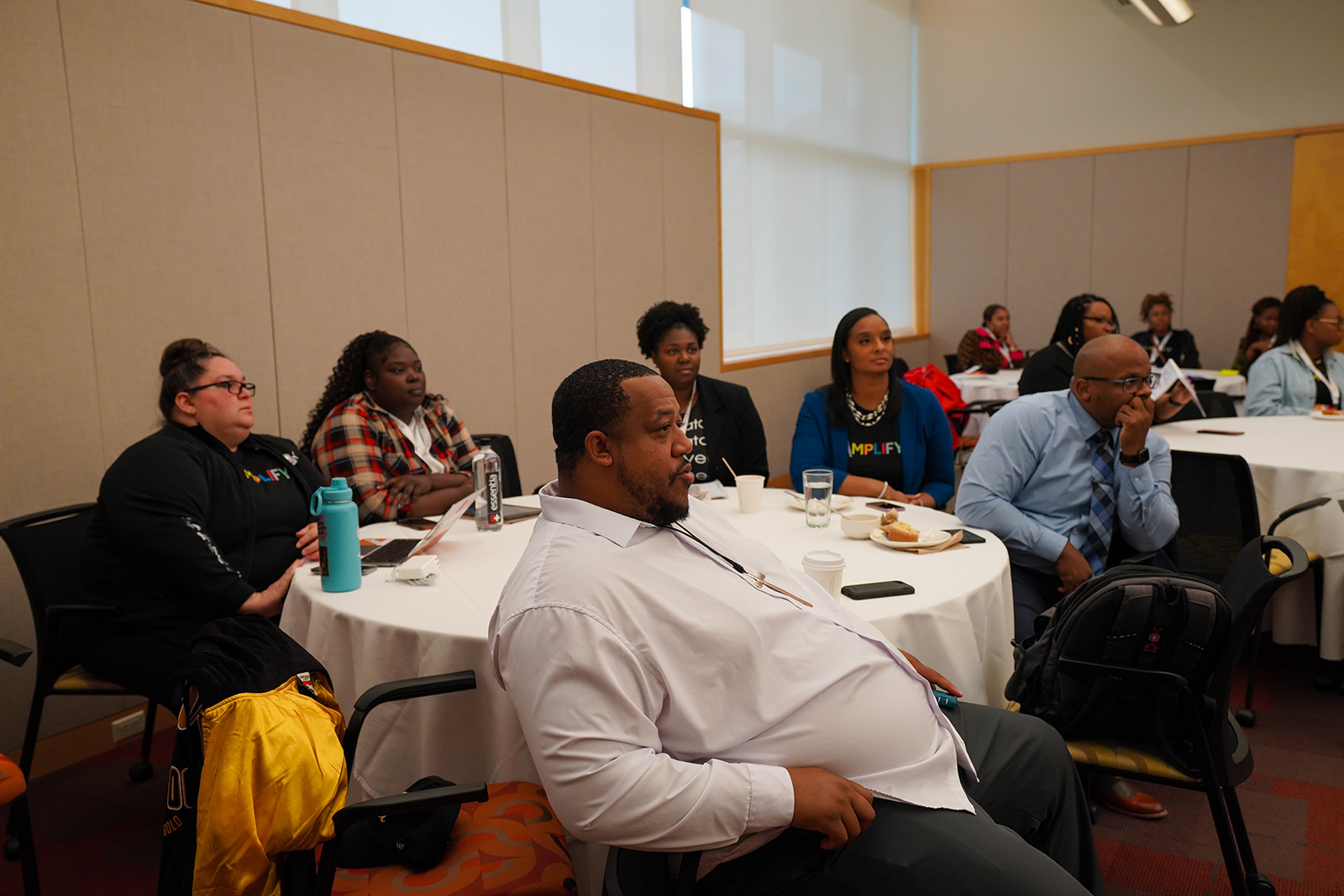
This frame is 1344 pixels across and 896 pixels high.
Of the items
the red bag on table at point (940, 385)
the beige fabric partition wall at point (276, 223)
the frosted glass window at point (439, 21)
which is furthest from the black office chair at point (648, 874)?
the red bag on table at point (940, 385)

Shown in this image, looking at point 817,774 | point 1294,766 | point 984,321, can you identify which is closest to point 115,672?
point 817,774

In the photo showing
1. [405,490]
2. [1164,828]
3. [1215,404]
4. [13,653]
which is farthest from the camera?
[1215,404]

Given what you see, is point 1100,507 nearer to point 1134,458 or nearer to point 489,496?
point 1134,458

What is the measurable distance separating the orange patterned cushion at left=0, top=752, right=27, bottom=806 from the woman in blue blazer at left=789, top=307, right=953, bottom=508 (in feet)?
8.33

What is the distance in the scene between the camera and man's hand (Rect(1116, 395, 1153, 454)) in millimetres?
2695

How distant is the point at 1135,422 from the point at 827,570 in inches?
50.4

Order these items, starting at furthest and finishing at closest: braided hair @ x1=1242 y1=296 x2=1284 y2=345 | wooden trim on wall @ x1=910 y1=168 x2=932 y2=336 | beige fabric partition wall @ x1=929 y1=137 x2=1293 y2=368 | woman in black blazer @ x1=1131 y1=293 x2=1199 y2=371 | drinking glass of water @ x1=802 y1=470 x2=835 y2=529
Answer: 1. wooden trim on wall @ x1=910 y1=168 x2=932 y2=336
2. beige fabric partition wall @ x1=929 y1=137 x2=1293 y2=368
3. woman in black blazer @ x1=1131 y1=293 x2=1199 y2=371
4. braided hair @ x1=1242 y1=296 x2=1284 y2=345
5. drinking glass of water @ x1=802 y1=470 x2=835 y2=529

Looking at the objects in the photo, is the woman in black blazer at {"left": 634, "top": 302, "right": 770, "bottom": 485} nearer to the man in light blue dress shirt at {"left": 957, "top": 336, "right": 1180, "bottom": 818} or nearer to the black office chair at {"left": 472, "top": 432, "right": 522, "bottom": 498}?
the black office chair at {"left": 472, "top": 432, "right": 522, "bottom": 498}

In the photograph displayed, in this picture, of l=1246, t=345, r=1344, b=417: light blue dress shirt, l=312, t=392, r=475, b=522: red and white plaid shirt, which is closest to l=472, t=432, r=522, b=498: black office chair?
l=312, t=392, r=475, b=522: red and white plaid shirt

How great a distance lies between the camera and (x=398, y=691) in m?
1.74

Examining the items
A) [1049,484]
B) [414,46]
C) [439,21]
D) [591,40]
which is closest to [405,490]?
[1049,484]

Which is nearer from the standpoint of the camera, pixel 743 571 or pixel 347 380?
pixel 743 571

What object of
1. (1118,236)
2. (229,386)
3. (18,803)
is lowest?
(18,803)

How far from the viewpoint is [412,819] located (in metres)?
1.59
